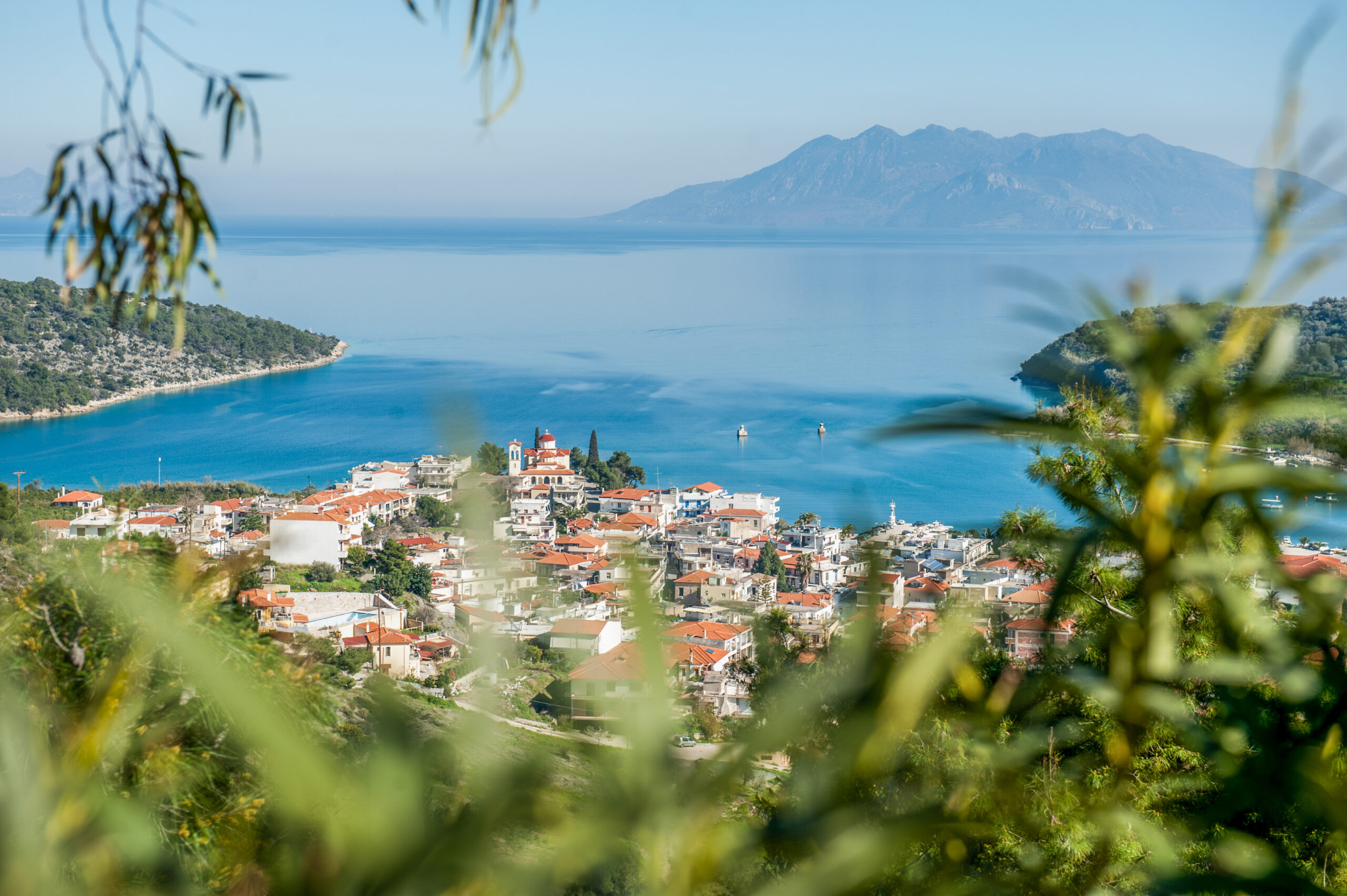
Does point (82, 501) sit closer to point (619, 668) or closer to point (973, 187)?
point (619, 668)

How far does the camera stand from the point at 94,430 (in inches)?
993

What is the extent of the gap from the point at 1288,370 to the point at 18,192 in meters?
82.6

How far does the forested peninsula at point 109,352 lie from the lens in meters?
26.0

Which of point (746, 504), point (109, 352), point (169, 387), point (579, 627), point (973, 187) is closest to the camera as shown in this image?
point (579, 627)

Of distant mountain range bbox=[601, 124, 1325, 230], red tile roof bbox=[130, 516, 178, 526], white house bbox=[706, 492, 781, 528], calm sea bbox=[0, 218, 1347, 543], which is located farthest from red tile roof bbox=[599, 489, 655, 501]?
distant mountain range bbox=[601, 124, 1325, 230]

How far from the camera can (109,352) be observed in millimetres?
29141

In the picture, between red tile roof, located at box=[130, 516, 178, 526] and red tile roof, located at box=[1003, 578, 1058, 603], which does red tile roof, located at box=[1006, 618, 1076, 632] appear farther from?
red tile roof, located at box=[130, 516, 178, 526]

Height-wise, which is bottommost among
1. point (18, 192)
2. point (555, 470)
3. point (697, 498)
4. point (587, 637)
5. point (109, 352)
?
point (697, 498)

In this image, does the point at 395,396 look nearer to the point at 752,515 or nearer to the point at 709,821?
the point at 752,515

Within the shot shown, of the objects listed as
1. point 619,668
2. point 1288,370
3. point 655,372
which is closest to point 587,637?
point 619,668

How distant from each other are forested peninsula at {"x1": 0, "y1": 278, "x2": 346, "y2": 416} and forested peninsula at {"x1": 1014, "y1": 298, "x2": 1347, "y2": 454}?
82.8 ft

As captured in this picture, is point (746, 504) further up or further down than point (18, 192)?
further down

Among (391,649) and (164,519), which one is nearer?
(391,649)

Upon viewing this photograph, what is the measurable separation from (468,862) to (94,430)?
28.9m
